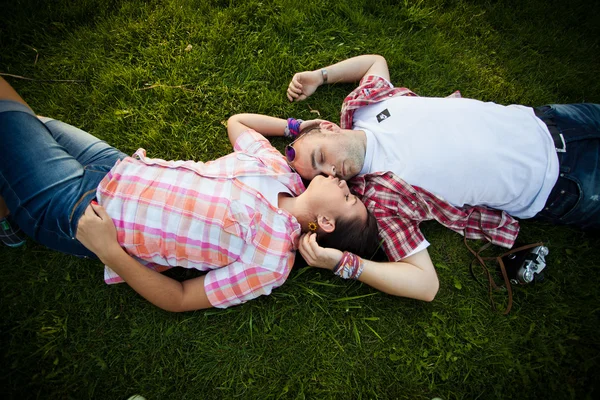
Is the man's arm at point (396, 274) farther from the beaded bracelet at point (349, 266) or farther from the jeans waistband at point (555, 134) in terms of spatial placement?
the jeans waistband at point (555, 134)

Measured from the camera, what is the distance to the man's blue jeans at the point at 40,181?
246cm

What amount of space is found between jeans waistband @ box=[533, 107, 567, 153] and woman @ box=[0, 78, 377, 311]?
5.95 ft

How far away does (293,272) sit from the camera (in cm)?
305

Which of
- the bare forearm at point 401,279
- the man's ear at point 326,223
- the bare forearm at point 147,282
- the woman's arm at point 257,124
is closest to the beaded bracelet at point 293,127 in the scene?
the woman's arm at point 257,124

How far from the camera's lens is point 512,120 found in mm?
2990

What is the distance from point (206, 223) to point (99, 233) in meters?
0.76

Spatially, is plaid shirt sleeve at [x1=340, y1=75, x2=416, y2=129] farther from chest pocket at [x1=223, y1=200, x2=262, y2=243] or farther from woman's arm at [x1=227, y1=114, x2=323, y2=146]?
chest pocket at [x1=223, y1=200, x2=262, y2=243]

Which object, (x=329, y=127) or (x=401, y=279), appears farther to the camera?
(x=329, y=127)

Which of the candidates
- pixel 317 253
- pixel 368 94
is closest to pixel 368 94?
pixel 368 94

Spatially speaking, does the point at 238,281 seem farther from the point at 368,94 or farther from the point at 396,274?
the point at 368,94

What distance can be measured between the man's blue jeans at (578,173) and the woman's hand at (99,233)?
3.59 meters

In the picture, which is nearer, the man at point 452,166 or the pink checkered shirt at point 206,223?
the pink checkered shirt at point 206,223

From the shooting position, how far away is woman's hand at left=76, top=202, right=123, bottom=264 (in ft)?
7.97

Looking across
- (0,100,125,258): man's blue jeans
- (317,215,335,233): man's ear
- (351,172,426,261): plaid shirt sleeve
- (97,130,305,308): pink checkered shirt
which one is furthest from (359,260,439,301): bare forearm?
(0,100,125,258): man's blue jeans
